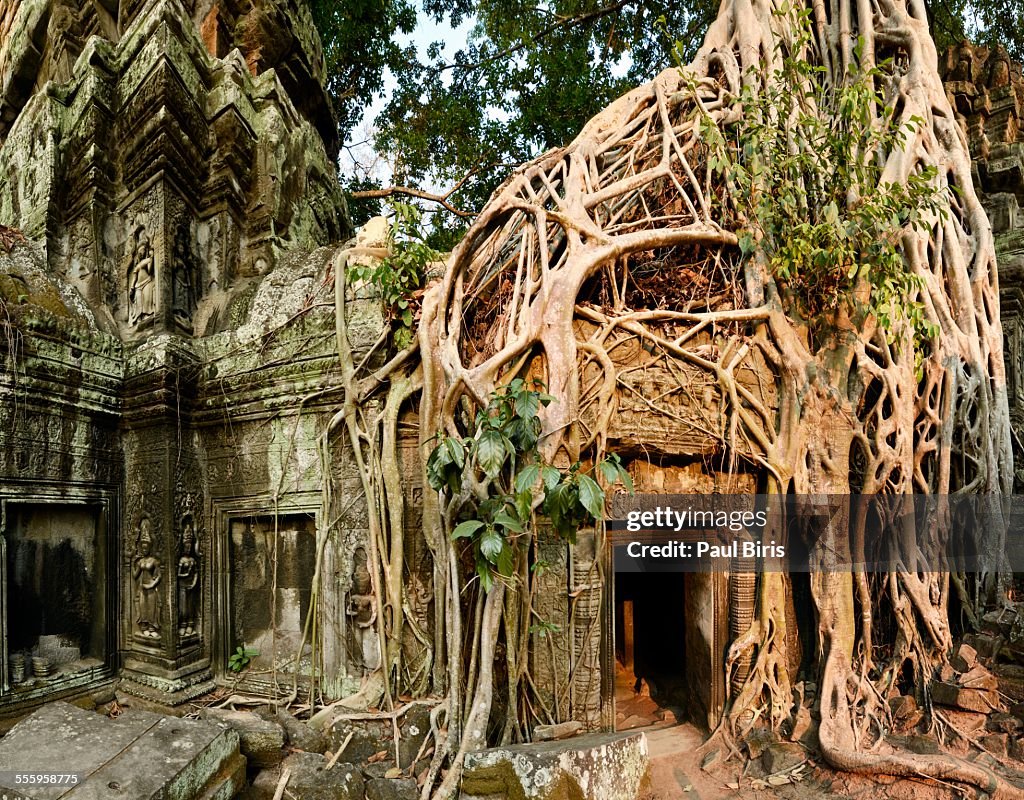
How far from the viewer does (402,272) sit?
161 inches

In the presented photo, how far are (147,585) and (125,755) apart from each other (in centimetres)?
190

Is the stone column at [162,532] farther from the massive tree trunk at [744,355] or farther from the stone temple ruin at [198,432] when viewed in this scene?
the massive tree trunk at [744,355]

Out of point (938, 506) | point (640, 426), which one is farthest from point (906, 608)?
point (640, 426)

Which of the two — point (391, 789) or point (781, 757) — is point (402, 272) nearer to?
point (391, 789)

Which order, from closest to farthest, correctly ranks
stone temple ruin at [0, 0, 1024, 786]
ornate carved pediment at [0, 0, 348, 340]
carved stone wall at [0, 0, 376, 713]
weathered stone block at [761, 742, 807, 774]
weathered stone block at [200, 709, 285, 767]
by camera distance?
weathered stone block at [761, 742, 807, 774]
weathered stone block at [200, 709, 285, 767]
stone temple ruin at [0, 0, 1024, 786]
carved stone wall at [0, 0, 376, 713]
ornate carved pediment at [0, 0, 348, 340]

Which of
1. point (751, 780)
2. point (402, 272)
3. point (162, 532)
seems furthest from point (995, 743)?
point (162, 532)

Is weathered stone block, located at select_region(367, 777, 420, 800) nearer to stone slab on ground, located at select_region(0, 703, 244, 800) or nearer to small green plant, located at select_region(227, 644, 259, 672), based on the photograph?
stone slab on ground, located at select_region(0, 703, 244, 800)

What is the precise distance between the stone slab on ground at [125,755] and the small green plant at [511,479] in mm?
1686

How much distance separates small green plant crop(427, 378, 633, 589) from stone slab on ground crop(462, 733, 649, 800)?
2.42 feet

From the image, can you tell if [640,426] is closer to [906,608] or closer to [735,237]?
[735,237]

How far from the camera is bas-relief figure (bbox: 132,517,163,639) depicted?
4.55 metres

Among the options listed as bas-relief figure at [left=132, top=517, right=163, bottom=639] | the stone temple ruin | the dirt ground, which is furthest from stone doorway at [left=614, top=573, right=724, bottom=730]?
bas-relief figure at [left=132, top=517, right=163, bottom=639]

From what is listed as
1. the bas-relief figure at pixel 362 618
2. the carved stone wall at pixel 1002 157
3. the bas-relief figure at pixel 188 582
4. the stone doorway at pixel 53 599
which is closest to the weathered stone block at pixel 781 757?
the bas-relief figure at pixel 362 618

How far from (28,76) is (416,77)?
538cm
